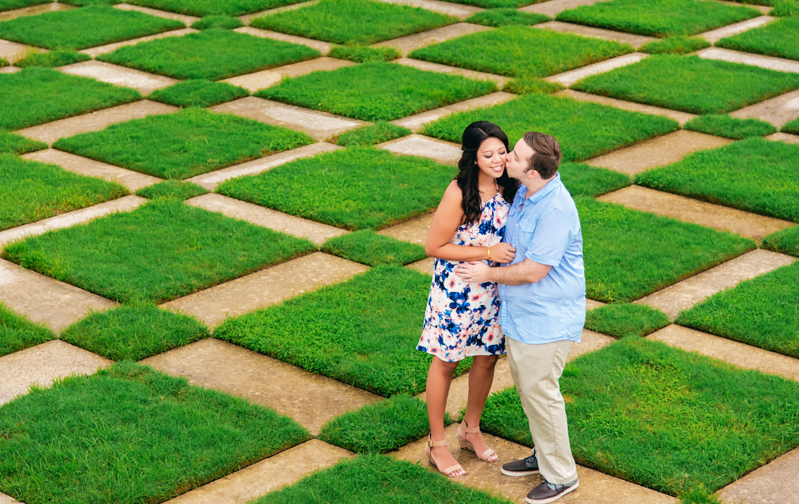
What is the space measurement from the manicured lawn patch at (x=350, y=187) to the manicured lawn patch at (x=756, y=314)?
259cm

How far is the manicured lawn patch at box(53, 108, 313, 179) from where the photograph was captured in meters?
8.91

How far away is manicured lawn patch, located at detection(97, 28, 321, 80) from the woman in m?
7.71

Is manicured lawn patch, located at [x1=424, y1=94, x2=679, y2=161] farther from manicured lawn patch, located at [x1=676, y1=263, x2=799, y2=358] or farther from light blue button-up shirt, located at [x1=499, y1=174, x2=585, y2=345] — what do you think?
light blue button-up shirt, located at [x1=499, y1=174, x2=585, y2=345]

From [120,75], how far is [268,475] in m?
8.30

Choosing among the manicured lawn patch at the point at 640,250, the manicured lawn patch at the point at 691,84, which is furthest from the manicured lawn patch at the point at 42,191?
the manicured lawn patch at the point at 691,84

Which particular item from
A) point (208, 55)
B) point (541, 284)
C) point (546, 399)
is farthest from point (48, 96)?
point (546, 399)

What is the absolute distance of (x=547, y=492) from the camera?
4.50m

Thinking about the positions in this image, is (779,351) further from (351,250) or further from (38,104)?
(38,104)

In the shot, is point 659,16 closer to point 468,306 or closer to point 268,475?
point 468,306

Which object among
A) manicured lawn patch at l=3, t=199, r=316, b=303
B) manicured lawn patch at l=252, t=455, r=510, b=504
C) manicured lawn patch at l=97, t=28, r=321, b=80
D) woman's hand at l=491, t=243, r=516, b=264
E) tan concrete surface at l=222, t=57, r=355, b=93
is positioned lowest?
manicured lawn patch at l=252, t=455, r=510, b=504

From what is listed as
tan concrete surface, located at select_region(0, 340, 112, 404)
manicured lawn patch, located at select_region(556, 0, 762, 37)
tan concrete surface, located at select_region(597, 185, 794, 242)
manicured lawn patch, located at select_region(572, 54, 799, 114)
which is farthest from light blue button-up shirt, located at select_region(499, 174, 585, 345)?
manicured lawn patch, located at select_region(556, 0, 762, 37)

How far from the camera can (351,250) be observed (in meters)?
7.21

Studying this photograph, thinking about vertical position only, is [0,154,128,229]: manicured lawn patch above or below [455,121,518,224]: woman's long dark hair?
below

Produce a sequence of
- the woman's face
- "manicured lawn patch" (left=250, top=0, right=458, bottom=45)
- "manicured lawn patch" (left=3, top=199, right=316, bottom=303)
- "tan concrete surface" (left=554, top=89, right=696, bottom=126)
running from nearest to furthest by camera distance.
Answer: the woman's face < "manicured lawn patch" (left=3, top=199, right=316, bottom=303) < "tan concrete surface" (left=554, top=89, right=696, bottom=126) < "manicured lawn patch" (left=250, top=0, right=458, bottom=45)
